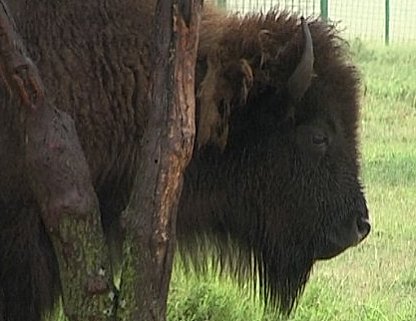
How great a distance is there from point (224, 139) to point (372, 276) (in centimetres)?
200

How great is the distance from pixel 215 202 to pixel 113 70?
2.11 feet

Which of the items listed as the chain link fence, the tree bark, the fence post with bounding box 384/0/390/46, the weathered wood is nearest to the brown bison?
the weathered wood

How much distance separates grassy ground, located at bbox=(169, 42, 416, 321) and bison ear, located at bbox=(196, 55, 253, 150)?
0.72 m

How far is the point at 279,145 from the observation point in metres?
3.87

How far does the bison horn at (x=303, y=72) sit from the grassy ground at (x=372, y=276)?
0.89 m

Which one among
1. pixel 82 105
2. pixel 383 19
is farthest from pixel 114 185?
pixel 383 19

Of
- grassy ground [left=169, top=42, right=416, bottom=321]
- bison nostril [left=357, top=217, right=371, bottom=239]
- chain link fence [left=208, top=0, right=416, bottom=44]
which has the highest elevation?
bison nostril [left=357, top=217, right=371, bottom=239]

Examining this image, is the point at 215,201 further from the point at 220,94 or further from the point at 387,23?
the point at 387,23

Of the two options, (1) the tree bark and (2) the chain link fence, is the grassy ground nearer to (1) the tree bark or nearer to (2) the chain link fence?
(1) the tree bark

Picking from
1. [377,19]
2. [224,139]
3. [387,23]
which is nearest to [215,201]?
[224,139]

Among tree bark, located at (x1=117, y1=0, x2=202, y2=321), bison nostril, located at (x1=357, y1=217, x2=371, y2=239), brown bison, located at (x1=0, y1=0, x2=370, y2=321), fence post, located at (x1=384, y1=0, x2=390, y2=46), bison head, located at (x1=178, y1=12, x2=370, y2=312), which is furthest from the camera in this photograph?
fence post, located at (x1=384, y1=0, x2=390, y2=46)

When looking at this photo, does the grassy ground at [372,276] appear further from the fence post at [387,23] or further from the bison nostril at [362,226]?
the fence post at [387,23]

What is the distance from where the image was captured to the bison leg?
2.60 m

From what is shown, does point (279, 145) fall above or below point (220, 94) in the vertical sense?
below
